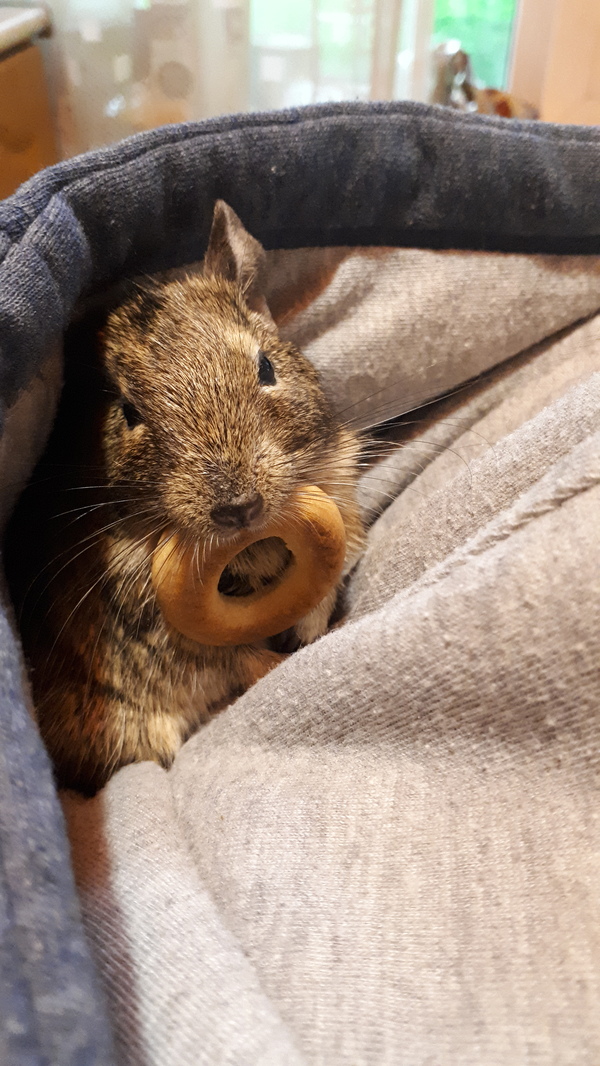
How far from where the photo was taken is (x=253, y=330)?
120 centimetres

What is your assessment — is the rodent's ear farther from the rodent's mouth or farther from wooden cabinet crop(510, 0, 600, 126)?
wooden cabinet crop(510, 0, 600, 126)

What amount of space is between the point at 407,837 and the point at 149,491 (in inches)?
23.1

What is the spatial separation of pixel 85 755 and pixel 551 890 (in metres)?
0.72

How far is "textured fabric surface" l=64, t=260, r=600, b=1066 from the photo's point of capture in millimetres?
678

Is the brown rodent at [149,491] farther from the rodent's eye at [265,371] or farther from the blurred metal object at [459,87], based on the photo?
the blurred metal object at [459,87]

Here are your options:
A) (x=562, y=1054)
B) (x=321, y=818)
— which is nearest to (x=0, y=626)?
(x=321, y=818)

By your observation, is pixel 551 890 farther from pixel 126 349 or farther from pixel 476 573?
pixel 126 349

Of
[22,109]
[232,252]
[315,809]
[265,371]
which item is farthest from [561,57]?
[315,809]

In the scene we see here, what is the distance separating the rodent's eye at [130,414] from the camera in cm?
111

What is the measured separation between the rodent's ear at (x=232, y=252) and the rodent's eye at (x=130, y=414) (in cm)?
28

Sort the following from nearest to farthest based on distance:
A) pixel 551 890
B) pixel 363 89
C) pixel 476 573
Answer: pixel 551 890 < pixel 476 573 < pixel 363 89

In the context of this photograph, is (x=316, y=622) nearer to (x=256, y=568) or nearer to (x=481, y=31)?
(x=256, y=568)

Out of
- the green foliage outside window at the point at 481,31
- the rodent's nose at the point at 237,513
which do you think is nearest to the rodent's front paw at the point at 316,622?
the rodent's nose at the point at 237,513

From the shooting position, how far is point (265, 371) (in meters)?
1.15
